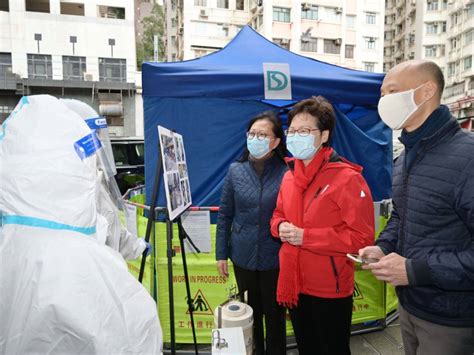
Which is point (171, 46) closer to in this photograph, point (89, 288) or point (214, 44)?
point (214, 44)

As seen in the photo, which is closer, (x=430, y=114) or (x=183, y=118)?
(x=430, y=114)

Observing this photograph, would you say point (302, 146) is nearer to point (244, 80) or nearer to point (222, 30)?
point (244, 80)

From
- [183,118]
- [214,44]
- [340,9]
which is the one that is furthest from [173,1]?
[183,118]

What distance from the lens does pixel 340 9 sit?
106 feet

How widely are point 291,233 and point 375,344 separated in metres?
2.06

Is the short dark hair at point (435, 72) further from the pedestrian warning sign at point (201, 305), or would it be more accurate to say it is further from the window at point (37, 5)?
the window at point (37, 5)

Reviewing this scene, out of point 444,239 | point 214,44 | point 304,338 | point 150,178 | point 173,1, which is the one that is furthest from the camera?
point 173,1

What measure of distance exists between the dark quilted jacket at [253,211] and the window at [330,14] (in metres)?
32.6

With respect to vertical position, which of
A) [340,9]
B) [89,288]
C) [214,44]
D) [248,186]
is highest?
[340,9]

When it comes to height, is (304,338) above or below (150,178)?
below

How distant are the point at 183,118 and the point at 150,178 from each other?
68 cm

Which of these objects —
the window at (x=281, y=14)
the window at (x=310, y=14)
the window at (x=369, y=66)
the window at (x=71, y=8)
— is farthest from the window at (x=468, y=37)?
the window at (x=71, y=8)

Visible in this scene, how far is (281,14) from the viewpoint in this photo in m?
31.0

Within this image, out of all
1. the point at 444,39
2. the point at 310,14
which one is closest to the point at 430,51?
the point at 444,39
